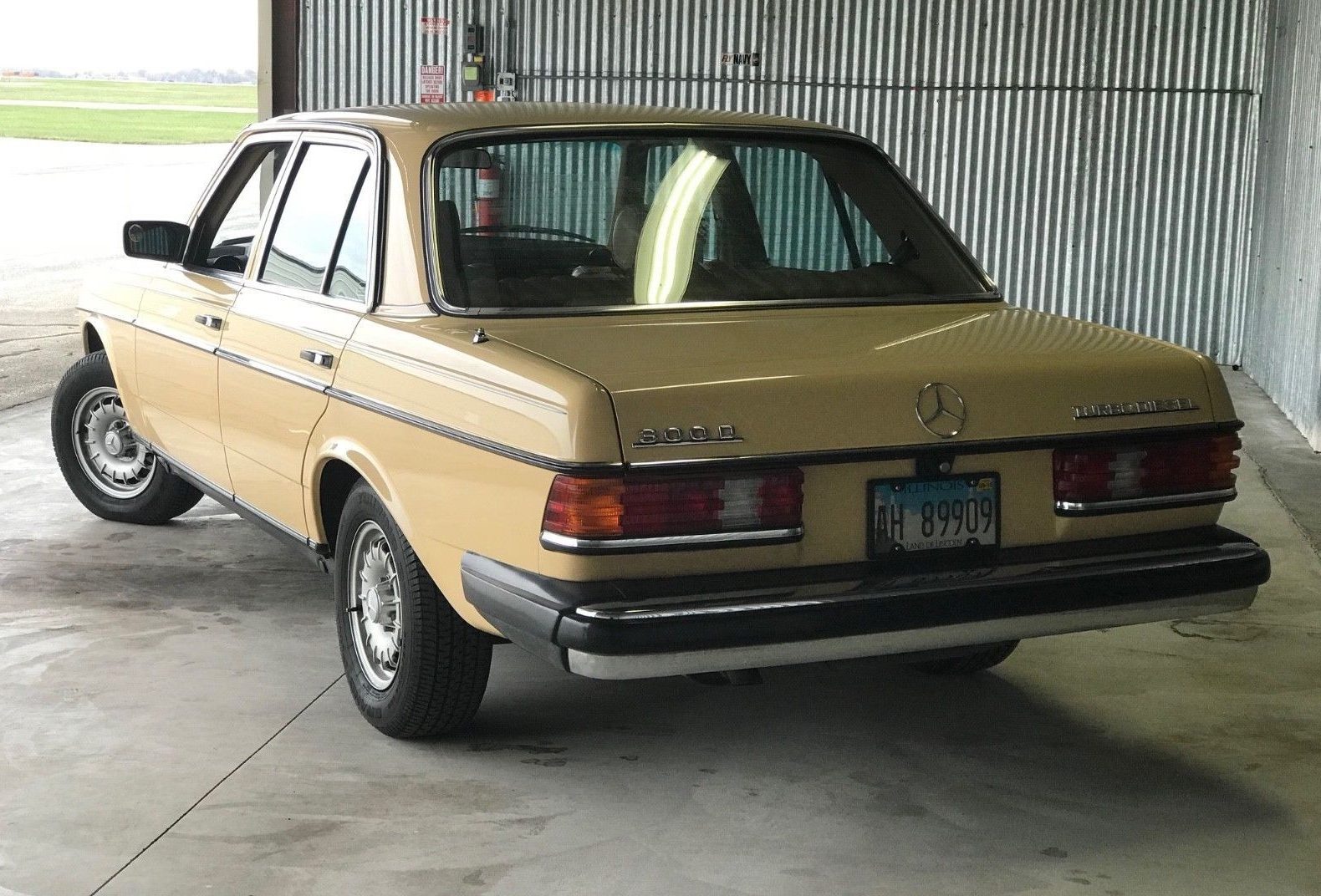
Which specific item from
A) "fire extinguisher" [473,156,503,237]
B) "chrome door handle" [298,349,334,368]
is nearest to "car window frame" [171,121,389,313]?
"chrome door handle" [298,349,334,368]

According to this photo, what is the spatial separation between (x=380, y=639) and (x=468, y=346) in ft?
3.29

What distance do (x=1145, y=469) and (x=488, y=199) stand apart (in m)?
1.87

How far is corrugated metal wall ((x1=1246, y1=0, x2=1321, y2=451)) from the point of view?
369 inches

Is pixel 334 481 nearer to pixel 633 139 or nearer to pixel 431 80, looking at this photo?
pixel 633 139

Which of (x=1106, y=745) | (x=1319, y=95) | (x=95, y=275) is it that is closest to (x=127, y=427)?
(x=95, y=275)

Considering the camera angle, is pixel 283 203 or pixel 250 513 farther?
pixel 250 513

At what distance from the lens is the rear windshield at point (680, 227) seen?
13.4ft

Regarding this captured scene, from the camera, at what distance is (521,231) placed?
4199 mm

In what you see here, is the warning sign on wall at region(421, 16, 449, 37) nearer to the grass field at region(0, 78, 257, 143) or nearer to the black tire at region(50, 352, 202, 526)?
the black tire at region(50, 352, 202, 526)

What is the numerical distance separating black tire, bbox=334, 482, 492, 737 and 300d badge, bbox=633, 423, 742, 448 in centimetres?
90

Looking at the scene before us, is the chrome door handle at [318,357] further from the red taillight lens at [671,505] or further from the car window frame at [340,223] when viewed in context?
the red taillight lens at [671,505]

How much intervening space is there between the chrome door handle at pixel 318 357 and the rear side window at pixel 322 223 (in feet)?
0.59

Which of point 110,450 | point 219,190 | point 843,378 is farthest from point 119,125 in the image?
point 843,378

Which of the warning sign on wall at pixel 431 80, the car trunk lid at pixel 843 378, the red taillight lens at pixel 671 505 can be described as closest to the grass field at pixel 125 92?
the warning sign on wall at pixel 431 80
